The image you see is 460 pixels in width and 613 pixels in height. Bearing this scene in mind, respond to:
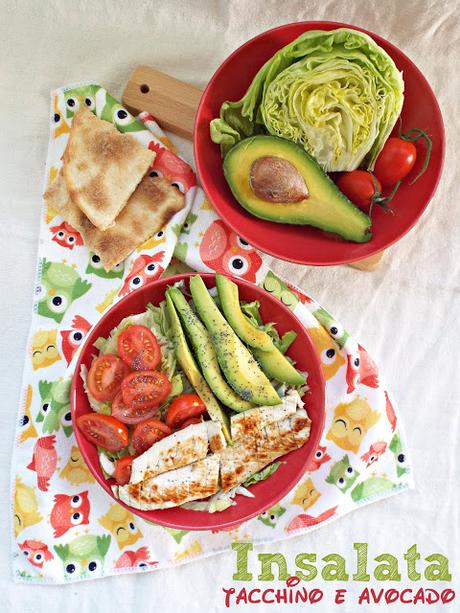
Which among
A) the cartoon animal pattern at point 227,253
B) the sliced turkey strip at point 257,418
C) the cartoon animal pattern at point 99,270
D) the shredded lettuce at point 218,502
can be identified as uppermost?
the cartoon animal pattern at point 227,253

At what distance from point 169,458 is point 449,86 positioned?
176 centimetres

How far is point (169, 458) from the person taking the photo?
8.20 ft

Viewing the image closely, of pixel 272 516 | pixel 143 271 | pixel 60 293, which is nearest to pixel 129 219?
pixel 143 271

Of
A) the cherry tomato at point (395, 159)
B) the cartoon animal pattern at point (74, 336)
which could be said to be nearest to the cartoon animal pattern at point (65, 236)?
the cartoon animal pattern at point (74, 336)

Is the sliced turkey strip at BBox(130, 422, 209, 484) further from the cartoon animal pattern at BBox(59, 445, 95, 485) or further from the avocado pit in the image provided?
the avocado pit

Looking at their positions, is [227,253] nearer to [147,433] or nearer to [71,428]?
[147,433]

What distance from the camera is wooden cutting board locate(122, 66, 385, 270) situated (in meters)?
2.78

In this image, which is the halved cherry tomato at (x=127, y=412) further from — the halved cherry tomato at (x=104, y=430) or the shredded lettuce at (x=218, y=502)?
the shredded lettuce at (x=218, y=502)

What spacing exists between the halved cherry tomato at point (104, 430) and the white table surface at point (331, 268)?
0.44 meters

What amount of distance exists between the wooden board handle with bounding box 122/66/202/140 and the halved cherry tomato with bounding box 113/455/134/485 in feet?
3.91

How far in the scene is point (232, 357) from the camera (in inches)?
99.3

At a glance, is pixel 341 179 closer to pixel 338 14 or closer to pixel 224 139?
pixel 224 139

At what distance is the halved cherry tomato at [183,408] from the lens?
254cm

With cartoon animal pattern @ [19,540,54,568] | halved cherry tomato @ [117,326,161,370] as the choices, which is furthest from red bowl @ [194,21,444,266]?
cartoon animal pattern @ [19,540,54,568]
